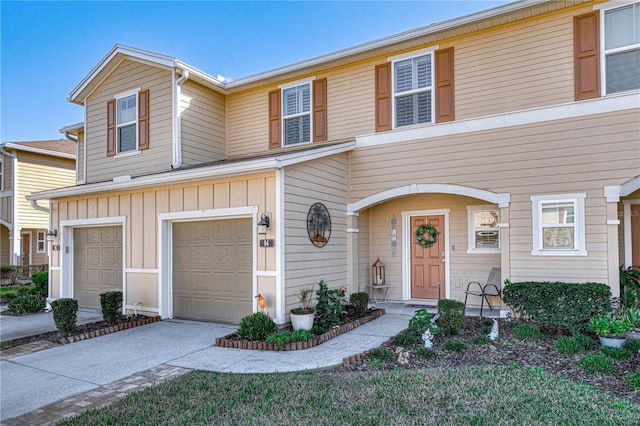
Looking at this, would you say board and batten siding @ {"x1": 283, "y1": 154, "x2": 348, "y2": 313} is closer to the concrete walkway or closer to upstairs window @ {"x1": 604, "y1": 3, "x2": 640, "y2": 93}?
the concrete walkway

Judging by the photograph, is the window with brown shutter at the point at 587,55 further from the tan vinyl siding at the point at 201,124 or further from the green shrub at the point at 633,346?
the tan vinyl siding at the point at 201,124

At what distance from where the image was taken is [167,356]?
18.5 feet

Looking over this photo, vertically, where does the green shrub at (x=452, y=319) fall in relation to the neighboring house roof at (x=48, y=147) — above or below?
below

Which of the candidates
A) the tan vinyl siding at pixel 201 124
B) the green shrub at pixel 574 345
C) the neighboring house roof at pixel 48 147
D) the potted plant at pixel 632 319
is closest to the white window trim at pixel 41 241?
the neighboring house roof at pixel 48 147

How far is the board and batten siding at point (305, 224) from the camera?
6977mm

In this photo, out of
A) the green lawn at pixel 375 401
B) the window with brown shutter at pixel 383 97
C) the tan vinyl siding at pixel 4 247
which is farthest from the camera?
the tan vinyl siding at pixel 4 247

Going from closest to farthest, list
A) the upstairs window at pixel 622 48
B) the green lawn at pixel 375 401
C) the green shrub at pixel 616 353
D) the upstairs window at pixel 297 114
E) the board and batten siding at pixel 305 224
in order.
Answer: the green lawn at pixel 375 401
the green shrub at pixel 616 353
the upstairs window at pixel 622 48
the board and batten siding at pixel 305 224
the upstairs window at pixel 297 114

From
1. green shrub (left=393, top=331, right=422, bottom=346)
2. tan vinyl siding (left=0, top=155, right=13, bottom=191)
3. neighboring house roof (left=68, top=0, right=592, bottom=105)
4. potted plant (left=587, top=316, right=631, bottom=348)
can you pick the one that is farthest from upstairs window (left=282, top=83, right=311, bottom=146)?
tan vinyl siding (left=0, top=155, right=13, bottom=191)

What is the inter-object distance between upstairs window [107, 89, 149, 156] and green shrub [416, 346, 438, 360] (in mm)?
7777

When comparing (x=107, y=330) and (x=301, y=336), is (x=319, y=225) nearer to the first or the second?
(x=301, y=336)

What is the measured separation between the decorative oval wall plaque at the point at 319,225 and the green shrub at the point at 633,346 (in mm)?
4833

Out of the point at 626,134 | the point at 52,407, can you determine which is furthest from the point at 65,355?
the point at 626,134

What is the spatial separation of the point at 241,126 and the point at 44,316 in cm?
614

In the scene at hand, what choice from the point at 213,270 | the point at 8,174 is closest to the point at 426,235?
the point at 213,270
